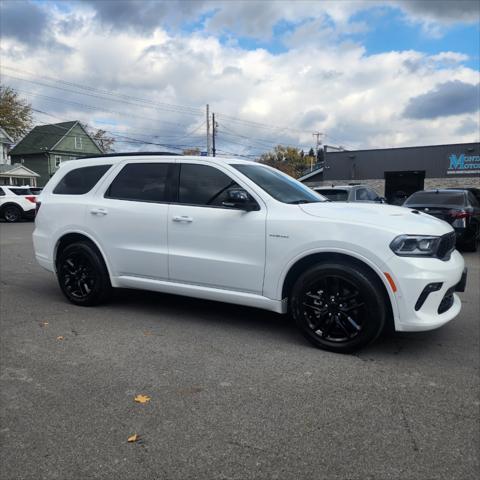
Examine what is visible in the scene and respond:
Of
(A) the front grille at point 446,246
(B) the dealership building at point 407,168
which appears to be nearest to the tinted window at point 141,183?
(A) the front grille at point 446,246

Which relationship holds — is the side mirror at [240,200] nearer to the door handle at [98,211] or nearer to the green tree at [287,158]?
the door handle at [98,211]

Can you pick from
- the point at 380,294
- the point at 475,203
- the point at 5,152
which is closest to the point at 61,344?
the point at 380,294

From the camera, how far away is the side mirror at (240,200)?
4210 mm

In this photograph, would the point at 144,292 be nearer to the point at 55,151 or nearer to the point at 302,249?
the point at 302,249

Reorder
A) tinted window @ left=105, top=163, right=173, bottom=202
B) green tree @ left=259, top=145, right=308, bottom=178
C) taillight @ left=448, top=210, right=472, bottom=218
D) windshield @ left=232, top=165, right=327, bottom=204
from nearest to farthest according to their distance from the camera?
windshield @ left=232, top=165, right=327, bottom=204, tinted window @ left=105, top=163, right=173, bottom=202, taillight @ left=448, top=210, right=472, bottom=218, green tree @ left=259, top=145, right=308, bottom=178

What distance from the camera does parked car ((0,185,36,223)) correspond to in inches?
828

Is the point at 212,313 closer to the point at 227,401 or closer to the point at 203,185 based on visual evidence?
the point at 203,185

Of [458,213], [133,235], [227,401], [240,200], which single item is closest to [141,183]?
[133,235]

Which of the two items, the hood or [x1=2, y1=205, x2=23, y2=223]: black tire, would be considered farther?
[x1=2, y1=205, x2=23, y2=223]: black tire

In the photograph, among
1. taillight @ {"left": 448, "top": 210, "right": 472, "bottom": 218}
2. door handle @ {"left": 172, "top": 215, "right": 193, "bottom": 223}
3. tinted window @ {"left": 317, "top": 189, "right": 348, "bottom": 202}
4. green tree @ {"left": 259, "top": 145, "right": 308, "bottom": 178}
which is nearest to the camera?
door handle @ {"left": 172, "top": 215, "right": 193, "bottom": 223}

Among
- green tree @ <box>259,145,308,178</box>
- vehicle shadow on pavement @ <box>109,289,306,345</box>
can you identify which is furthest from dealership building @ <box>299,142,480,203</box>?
green tree @ <box>259,145,308,178</box>

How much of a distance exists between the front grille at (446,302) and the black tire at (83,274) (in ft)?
11.8

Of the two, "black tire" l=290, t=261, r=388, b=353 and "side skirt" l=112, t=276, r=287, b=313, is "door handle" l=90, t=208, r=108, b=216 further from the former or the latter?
"black tire" l=290, t=261, r=388, b=353

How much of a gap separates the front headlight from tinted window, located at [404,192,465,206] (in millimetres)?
7659
